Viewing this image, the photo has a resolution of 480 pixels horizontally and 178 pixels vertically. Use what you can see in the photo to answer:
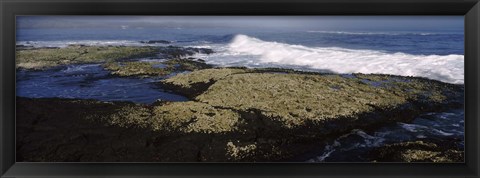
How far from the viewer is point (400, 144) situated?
105 inches

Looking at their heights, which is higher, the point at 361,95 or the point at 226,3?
the point at 226,3

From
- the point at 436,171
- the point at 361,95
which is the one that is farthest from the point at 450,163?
the point at 361,95

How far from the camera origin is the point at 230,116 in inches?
105

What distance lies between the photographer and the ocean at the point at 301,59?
2658 millimetres

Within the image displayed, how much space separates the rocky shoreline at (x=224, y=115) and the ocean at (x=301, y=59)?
0.05 meters

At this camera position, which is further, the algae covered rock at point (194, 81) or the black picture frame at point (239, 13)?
the algae covered rock at point (194, 81)

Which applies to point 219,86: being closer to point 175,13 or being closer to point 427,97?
point 175,13

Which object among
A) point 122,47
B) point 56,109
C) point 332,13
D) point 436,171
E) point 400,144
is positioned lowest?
point 436,171

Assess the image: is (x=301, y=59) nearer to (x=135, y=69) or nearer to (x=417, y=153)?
(x=417, y=153)

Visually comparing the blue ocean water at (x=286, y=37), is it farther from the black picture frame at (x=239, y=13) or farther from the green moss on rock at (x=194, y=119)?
the green moss on rock at (x=194, y=119)

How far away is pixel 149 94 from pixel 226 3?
0.75m

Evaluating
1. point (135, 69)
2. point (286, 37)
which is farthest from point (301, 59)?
point (135, 69)

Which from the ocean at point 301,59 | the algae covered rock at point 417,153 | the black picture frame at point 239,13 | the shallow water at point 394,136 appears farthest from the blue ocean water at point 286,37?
the algae covered rock at point 417,153

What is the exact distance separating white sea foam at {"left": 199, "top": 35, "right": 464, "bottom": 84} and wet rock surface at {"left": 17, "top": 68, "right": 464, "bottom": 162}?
5 centimetres
